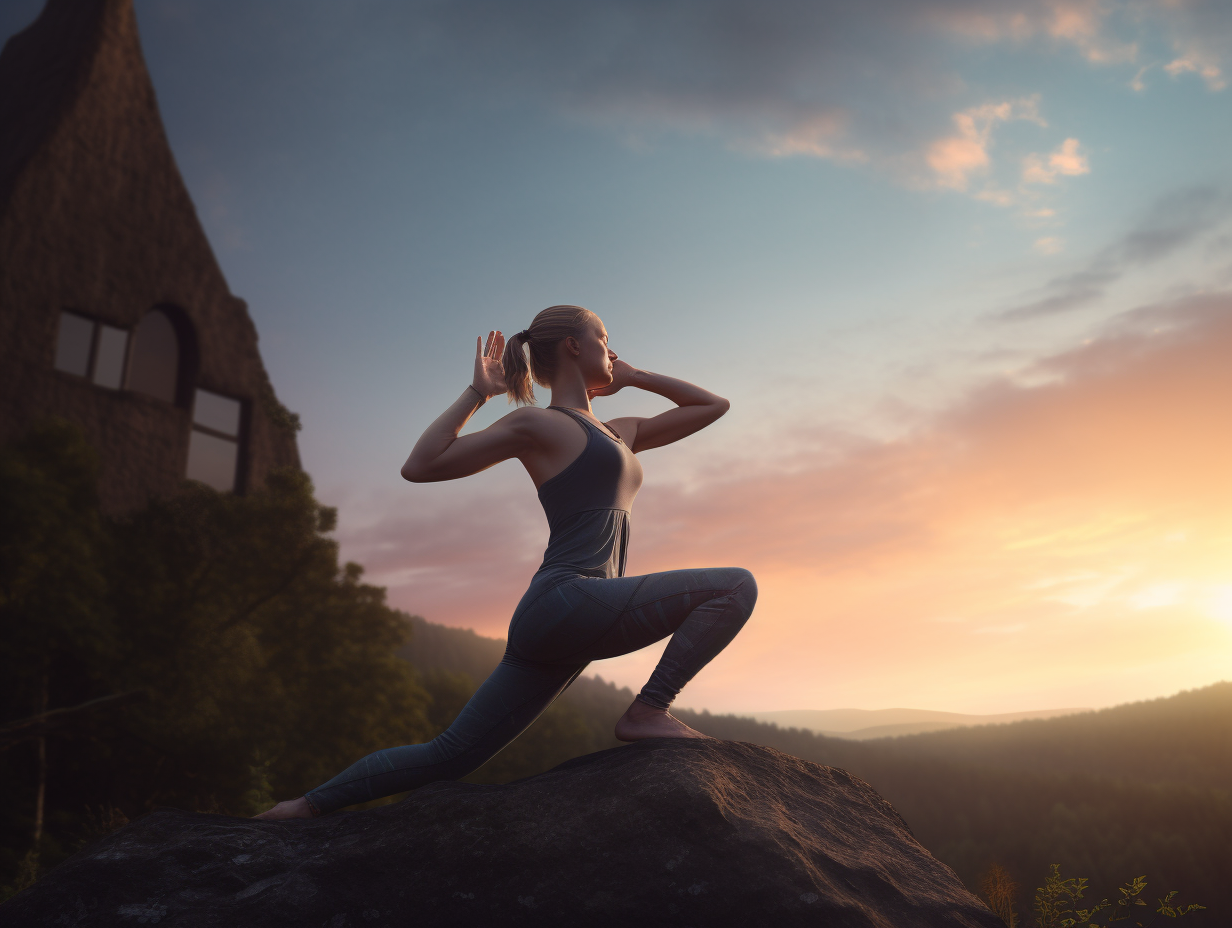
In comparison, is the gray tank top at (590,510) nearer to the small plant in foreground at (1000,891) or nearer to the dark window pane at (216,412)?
the small plant in foreground at (1000,891)

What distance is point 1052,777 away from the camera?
43344mm

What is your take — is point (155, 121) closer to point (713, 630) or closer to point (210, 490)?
point (210, 490)

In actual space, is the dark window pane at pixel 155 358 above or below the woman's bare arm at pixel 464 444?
above

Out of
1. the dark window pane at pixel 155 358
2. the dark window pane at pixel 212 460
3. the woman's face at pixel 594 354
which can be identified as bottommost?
the woman's face at pixel 594 354

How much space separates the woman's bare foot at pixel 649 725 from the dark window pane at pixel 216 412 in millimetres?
16857

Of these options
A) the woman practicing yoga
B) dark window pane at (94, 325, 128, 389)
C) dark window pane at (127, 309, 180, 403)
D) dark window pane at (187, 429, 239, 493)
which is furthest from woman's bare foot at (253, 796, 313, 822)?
dark window pane at (127, 309, 180, 403)

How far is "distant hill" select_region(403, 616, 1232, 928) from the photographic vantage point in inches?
1315

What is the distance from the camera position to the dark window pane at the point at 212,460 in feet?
57.4

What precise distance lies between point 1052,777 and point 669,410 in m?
47.5

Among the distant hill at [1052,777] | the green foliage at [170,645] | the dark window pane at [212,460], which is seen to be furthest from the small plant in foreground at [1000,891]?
the distant hill at [1052,777]

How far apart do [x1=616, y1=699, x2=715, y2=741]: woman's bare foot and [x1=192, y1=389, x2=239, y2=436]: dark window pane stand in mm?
16857

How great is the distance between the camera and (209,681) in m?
13.8

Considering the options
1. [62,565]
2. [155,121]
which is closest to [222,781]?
[62,565]

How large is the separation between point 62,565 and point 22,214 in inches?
268
